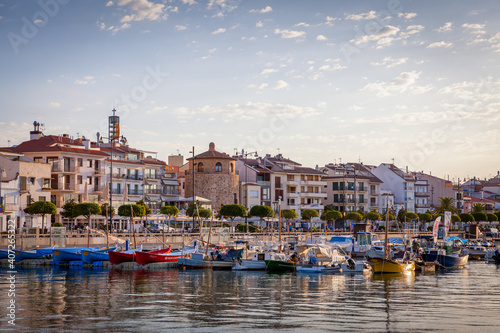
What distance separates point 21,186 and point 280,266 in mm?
36190

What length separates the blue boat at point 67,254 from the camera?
54.3 meters

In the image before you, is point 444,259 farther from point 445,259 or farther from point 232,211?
point 232,211

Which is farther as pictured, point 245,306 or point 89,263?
point 89,263

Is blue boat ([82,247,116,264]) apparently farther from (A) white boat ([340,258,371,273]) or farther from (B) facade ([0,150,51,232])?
(B) facade ([0,150,51,232])

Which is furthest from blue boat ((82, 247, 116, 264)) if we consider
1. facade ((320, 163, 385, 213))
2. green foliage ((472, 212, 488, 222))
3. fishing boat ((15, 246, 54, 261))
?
green foliage ((472, 212, 488, 222))

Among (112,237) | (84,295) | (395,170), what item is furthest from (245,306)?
(395,170)

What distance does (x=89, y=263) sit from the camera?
175ft

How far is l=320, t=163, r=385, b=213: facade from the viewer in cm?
12256

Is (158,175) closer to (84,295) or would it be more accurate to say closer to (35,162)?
(35,162)

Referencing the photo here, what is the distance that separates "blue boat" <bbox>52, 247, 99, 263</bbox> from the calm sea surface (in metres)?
5.22

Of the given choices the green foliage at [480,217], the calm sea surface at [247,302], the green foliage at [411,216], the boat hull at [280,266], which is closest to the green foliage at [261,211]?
the green foliage at [411,216]

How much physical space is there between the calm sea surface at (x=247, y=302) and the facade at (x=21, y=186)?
25229mm

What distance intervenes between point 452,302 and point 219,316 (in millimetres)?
12446

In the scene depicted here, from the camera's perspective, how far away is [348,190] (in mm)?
122688
